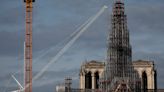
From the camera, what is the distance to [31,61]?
199 metres

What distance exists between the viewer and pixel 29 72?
19938 cm

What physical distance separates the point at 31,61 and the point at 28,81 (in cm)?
698

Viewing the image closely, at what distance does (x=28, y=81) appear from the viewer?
652ft

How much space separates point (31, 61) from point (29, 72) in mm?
3871

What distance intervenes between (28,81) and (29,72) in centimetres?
314
